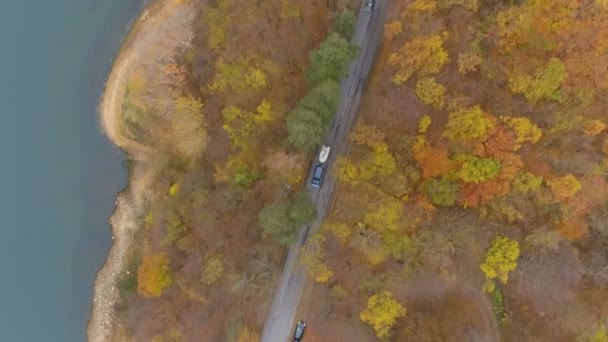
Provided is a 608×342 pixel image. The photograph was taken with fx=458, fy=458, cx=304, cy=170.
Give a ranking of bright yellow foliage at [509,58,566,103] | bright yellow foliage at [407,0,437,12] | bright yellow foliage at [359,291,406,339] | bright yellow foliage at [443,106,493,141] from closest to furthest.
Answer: bright yellow foliage at [509,58,566,103]
bright yellow foliage at [443,106,493,141]
bright yellow foliage at [359,291,406,339]
bright yellow foliage at [407,0,437,12]

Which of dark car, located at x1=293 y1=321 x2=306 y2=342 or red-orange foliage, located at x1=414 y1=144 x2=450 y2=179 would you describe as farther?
dark car, located at x1=293 y1=321 x2=306 y2=342

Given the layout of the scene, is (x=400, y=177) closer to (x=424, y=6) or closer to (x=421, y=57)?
(x=421, y=57)

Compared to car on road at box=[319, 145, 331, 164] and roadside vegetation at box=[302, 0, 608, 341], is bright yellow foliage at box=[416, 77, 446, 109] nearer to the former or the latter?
roadside vegetation at box=[302, 0, 608, 341]

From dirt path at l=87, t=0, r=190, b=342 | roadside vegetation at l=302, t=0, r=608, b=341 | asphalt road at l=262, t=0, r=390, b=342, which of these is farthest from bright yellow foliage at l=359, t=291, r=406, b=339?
dirt path at l=87, t=0, r=190, b=342

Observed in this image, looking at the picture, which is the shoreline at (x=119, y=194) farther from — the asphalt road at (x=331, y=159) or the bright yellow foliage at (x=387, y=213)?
the bright yellow foliage at (x=387, y=213)

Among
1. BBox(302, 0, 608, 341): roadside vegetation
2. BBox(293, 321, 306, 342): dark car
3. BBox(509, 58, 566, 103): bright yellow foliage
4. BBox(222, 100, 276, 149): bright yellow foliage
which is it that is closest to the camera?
BBox(509, 58, 566, 103): bright yellow foliage

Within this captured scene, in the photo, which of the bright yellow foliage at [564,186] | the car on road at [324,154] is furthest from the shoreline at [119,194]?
the bright yellow foliage at [564,186]

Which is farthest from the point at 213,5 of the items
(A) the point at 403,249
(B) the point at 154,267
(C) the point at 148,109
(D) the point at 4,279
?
(D) the point at 4,279
